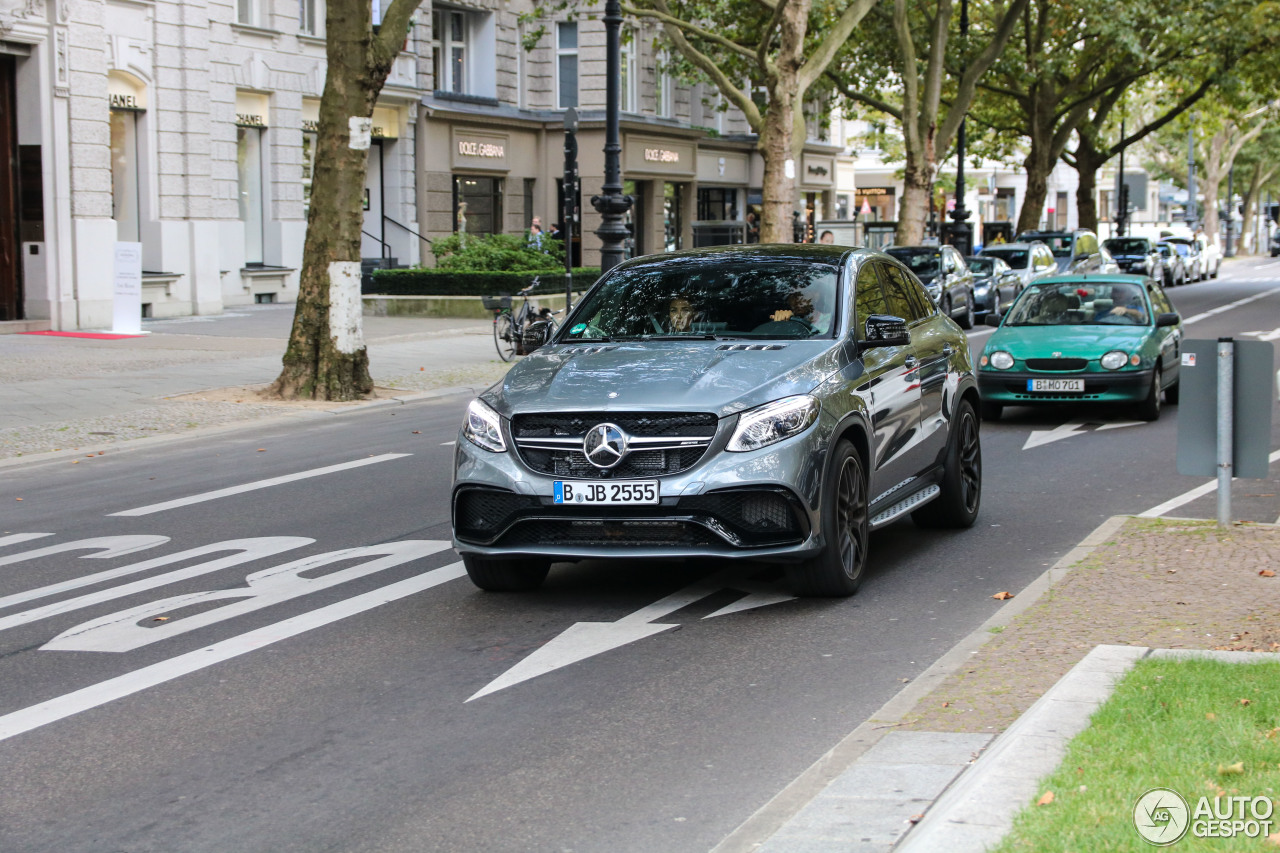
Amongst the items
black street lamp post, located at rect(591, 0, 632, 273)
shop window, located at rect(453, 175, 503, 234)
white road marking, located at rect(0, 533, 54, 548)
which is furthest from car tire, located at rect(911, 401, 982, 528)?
shop window, located at rect(453, 175, 503, 234)

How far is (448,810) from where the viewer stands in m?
4.88

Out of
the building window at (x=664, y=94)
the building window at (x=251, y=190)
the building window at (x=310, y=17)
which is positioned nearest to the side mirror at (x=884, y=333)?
the building window at (x=251, y=190)

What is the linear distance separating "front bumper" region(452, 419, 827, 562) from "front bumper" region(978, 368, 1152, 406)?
8352 millimetres

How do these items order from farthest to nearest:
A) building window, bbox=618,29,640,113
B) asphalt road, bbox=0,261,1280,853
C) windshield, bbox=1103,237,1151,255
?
windshield, bbox=1103,237,1151,255 → building window, bbox=618,29,640,113 → asphalt road, bbox=0,261,1280,853

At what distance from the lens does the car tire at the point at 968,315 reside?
29.9m

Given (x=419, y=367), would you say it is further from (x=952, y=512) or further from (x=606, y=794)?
(x=606, y=794)

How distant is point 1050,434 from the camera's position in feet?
47.7

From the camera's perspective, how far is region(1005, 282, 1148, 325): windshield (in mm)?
16109

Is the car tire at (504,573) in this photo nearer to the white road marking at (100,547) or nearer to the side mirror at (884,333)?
the side mirror at (884,333)

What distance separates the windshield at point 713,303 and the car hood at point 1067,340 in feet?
23.7

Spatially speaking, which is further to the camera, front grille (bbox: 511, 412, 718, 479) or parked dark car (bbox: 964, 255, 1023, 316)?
parked dark car (bbox: 964, 255, 1023, 316)

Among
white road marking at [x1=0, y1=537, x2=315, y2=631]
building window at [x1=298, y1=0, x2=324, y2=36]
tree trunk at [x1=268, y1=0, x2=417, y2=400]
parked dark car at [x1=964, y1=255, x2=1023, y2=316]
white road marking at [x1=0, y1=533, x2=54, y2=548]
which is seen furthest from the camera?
building window at [x1=298, y1=0, x2=324, y2=36]

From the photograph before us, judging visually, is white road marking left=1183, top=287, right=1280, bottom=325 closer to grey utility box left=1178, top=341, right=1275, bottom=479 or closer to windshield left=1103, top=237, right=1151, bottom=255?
windshield left=1103, top=237, right=1151, bottom=255

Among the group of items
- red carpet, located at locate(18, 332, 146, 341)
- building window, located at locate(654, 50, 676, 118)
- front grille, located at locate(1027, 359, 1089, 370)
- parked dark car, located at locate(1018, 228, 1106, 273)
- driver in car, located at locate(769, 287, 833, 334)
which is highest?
building window, located at locate(654, 50, 676, 118)
